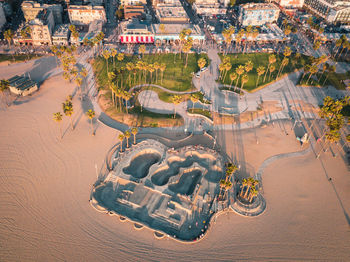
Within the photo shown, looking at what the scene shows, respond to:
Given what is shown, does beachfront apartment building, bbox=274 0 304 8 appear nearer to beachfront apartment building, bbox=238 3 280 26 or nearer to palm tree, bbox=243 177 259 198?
beachfront apartment building, bbox=238 3 280 26

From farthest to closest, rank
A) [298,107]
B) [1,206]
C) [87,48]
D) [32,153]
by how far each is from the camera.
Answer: [87,48]
[298,107]
[32,153]
[1,206]

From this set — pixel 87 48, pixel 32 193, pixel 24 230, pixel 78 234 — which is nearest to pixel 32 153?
pixel 32 193

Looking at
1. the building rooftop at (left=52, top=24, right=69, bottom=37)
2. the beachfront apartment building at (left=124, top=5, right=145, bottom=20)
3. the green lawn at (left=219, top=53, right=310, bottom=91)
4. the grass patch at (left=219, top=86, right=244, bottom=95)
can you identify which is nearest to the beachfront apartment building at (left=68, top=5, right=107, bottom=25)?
the building rooftop at (left=52, top=24, right=69, bottom=37)

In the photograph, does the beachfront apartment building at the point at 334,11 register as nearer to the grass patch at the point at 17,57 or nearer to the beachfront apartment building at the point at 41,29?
the beachfront apartment building at the point at 41,29

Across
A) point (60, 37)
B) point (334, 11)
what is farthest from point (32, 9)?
point (334, 11)

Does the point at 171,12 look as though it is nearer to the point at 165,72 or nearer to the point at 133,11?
the point at 133,11

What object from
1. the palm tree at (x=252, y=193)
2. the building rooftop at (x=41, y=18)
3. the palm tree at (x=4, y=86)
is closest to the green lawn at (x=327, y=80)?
the palm tree at (x=252, y=193)

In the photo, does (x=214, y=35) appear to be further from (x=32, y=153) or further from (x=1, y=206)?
(x=1, y=206)
